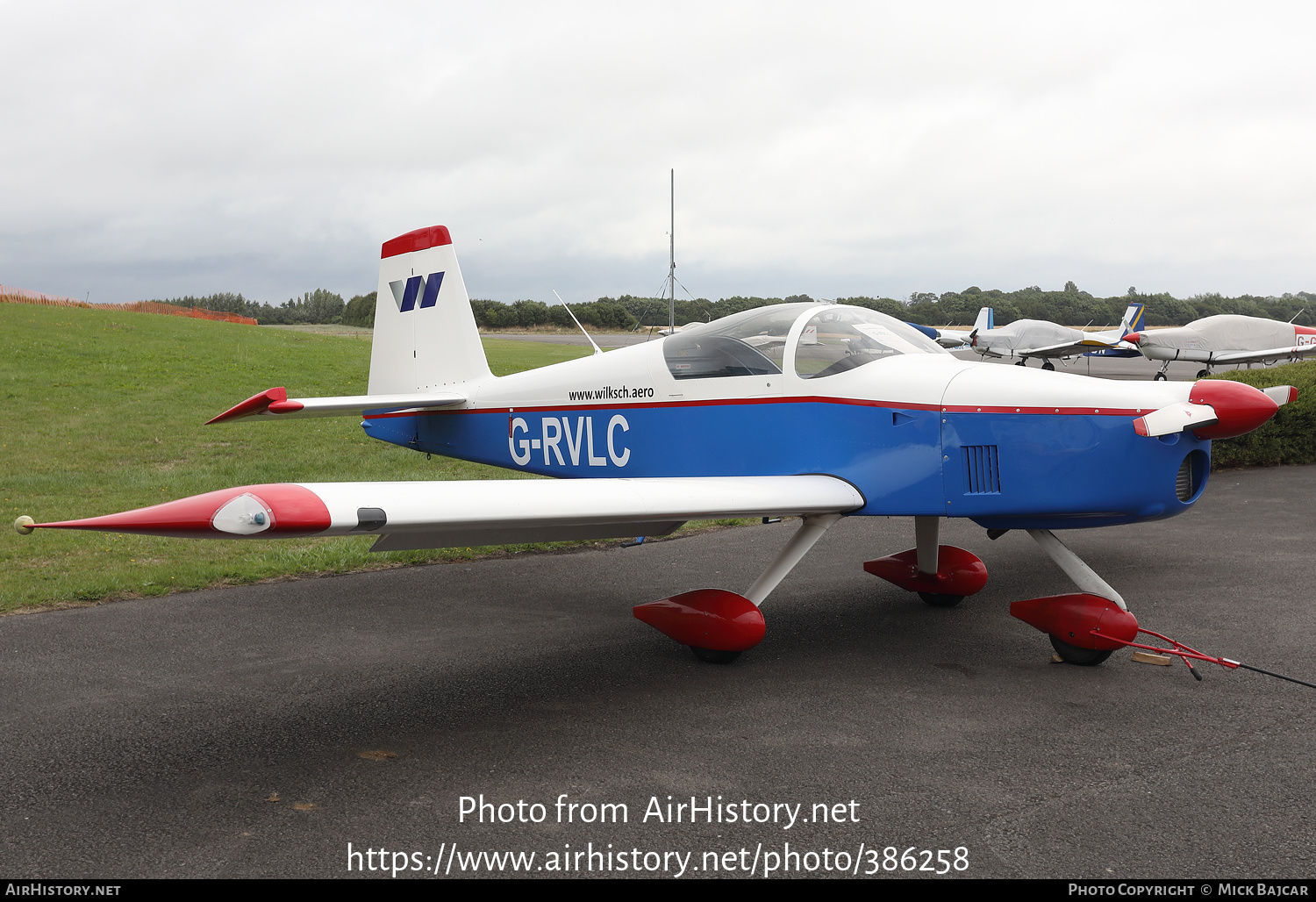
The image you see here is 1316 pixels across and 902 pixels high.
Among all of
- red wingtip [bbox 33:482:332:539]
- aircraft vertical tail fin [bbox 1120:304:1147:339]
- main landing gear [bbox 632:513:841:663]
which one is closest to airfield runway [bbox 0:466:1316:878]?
main landing gear [bbox 632:513:841:663]

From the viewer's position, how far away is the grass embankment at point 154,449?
7000mm

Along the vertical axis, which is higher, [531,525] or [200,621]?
[531,525]

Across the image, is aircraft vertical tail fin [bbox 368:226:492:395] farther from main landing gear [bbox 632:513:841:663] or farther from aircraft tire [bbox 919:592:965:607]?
aircraft tire [bbox 919:592:965:607]

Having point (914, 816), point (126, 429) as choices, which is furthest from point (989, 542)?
point (126, 429)

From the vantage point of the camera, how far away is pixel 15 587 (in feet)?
20.6

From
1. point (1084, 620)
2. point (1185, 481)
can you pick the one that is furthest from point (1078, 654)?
point (1185, 481)

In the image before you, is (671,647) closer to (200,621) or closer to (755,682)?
(755,682)

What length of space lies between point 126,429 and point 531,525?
42.1ft

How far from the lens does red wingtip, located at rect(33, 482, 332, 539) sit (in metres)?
2.84

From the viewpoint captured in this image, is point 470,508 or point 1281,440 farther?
point 1281,440

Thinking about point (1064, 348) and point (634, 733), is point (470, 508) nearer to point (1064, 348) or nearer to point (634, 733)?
point (634, 733)

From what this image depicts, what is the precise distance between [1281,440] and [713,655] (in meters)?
10.6

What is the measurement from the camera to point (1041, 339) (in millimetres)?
37438
